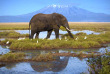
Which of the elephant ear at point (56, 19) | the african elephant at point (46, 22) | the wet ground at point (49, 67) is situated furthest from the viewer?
the elephant ear at point (56, 19)

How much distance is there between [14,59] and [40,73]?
2.91 meters

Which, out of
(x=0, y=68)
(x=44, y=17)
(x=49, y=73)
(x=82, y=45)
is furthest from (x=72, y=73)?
(x=44, y=17)

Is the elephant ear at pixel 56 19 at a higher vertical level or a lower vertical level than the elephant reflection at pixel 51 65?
higher

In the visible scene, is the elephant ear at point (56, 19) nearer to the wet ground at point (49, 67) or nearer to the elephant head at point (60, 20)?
the elephant head at point (60, 20)

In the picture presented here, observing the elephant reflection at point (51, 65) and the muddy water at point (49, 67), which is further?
the elephant reflection at point (51, 65)

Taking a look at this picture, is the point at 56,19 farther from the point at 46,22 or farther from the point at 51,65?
the point at 51,65

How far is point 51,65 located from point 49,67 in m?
0.40

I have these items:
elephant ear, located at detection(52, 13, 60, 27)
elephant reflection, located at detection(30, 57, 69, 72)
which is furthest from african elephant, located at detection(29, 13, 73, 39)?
elephant reflection, located at detection(30, 57, 69, 72)

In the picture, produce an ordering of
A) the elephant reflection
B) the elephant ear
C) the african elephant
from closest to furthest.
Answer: the elephant reflection < the african elephant < the elephant ear

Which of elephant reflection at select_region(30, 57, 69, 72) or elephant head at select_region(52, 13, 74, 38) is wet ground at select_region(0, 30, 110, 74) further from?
elephant head at select_region(52, 13, 74, 38)

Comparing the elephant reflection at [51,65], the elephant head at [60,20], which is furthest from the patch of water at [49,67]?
the elephant head at [60,20]

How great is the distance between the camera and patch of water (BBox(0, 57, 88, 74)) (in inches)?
368

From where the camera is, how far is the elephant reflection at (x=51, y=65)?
9703mm

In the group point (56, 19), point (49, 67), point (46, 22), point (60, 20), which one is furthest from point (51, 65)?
point (60, 20)
